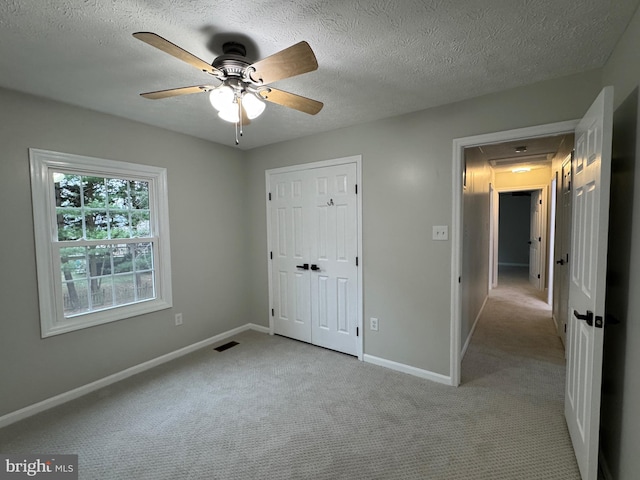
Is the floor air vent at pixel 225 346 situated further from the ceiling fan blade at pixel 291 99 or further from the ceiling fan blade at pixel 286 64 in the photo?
the ceiling fan blade at pixel 286 64

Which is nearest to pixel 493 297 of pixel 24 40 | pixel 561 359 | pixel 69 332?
pixel 561 359

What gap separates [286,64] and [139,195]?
2267 mm

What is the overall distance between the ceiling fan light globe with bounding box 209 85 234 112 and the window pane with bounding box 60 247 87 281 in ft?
6.32

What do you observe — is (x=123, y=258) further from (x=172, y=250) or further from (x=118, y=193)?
(x=118, y=193)

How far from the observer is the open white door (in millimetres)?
1382

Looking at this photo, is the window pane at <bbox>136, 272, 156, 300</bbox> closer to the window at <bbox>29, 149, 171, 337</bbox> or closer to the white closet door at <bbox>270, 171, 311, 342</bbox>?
the window at <bbox>29, 149, 171, 337</bbox>

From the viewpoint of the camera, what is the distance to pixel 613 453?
5.03 feet

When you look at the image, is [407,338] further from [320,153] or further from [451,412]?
[320,153]

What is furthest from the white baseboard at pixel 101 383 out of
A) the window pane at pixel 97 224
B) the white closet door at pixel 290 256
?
the window pane at pixel 97 224

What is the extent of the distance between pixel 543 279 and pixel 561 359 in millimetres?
3434

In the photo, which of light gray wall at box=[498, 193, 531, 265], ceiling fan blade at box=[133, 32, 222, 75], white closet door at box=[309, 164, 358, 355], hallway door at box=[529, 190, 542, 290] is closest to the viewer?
ceiling fan blade at box=[133, 32, 222, 75]

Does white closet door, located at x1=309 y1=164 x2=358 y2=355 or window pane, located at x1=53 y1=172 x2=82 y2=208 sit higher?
window pane, located at x1=53 y1=172 x2=82 y2=208

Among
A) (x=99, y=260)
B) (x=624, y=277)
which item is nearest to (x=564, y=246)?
(x=624, y=277)

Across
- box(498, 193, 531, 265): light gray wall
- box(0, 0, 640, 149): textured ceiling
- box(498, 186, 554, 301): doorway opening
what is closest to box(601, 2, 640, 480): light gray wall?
box(0, 0, 640, 149): textured ceiling
